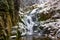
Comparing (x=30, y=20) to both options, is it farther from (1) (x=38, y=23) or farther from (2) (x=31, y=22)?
(1) (x=38, y=23)

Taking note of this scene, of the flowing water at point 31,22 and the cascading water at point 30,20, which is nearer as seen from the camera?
the flowing water at point 31,22

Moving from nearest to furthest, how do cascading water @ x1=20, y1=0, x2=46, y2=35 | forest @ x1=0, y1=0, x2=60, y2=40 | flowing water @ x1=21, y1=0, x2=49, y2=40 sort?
forest @ x1=0, y1=0, x2=60, y2=40 → flowing water @ x1=21, y1=0, x2=49, y2=40 → cascading water @ x1=20, y1=0, x2=46, y2=35

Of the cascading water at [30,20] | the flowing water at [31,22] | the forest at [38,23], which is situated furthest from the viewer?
the cascading water at [30,20]

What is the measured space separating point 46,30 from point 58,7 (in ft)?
10.2

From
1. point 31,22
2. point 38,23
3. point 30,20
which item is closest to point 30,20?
point 30,20

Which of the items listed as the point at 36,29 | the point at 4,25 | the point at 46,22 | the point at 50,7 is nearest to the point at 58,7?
the point at 50,7

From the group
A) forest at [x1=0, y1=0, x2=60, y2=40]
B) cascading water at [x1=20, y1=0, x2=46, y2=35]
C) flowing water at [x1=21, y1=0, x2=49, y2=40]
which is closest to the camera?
forest at [x1=0, y1=0, x2=60, y2=40]

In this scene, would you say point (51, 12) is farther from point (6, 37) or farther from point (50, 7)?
point (6, 37)

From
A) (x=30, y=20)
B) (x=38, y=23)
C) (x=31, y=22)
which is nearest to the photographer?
(x=38, y=23)

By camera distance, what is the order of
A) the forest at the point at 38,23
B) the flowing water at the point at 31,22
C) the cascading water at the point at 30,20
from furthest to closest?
the cascading water at the point at 30,20
the flowing water at the point at 31,22
the forest at the point at 38,23

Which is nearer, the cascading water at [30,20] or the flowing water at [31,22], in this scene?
the flowing water at [31,22]

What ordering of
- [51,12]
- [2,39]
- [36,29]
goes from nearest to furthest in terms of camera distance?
1. [2,39]
2. [36,29]
3. [51,12]

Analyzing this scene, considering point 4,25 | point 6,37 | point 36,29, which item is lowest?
point 36,29

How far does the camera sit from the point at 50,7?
44.7 feet
